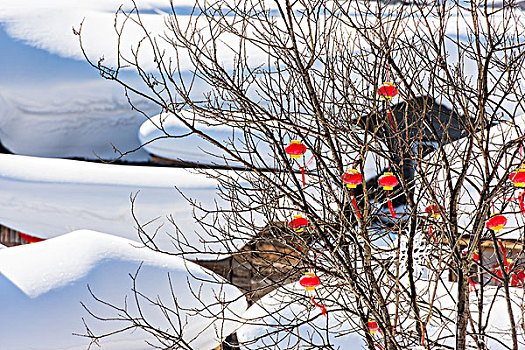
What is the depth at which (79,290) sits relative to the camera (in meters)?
4.43

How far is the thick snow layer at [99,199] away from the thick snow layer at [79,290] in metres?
2.46

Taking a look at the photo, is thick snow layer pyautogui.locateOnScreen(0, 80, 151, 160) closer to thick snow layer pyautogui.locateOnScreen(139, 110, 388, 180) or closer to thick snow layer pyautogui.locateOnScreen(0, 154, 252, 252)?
thick snow layer pyautogui.locateOnScreen(139, 110, 388, 180)

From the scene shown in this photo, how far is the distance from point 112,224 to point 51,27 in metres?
3.95

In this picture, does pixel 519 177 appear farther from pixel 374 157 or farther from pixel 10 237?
pixel 10 237

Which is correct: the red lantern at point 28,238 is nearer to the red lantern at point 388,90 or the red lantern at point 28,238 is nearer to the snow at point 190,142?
the snow at point 190,142

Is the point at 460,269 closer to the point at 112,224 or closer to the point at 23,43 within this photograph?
the point at 112,224

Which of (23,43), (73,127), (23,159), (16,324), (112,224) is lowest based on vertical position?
(16,324)

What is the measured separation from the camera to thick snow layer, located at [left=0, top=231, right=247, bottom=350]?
4289 millimetres

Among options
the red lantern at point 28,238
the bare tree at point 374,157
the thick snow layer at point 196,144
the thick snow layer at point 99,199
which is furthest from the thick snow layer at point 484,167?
the red lantern at point 28,238

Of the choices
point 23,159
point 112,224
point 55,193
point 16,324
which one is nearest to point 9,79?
point 23,159

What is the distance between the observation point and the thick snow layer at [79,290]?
169 inches

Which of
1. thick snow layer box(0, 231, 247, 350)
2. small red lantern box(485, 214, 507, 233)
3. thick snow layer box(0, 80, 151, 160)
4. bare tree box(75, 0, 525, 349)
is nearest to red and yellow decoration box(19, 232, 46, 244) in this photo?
thick snow layer box(0, 80, 151, 160)

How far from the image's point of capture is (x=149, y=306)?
4492 mm

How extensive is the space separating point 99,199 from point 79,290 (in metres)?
3.20
